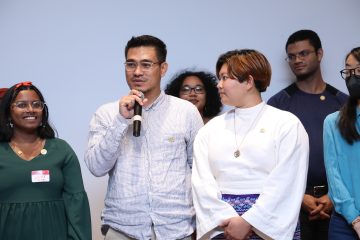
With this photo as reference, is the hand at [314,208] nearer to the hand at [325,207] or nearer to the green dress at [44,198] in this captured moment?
the hand at [325,207]

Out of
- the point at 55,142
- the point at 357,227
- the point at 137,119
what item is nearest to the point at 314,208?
the point at 357,227

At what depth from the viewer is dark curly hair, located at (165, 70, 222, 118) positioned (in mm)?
3787

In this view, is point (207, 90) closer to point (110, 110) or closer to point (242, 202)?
point (110, 110)

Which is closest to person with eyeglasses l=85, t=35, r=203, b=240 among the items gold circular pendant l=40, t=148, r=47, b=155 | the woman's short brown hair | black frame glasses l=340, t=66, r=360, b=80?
gold circular pendant l=40, t=148, r=47, b=155

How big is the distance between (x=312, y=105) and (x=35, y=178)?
1861mm

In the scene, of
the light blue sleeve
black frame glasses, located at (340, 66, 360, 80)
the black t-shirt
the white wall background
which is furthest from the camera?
the white wall background

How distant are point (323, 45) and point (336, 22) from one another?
21cm

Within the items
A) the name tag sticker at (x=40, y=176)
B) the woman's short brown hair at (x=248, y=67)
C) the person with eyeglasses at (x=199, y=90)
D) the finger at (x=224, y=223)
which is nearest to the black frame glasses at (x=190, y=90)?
the person with eyeglasses at (x=199, y=90)

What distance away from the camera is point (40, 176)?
2.77m

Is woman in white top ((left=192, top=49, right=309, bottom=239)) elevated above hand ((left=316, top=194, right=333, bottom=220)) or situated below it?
above

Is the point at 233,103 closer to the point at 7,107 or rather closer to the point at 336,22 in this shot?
the point at 7,107

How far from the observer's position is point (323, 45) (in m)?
4.18

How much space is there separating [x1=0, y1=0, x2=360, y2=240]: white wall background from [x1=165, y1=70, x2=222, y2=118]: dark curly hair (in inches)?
10.3

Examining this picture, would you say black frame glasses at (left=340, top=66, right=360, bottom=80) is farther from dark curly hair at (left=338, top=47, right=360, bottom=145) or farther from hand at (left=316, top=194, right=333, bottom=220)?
hand at (left=316, top=194, right=333, bottom=220)
